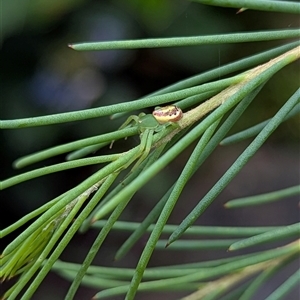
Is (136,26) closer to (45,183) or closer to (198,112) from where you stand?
(45,183)

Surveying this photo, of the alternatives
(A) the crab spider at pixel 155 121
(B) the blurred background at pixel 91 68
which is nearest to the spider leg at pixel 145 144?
(A) the crab spider at pixel 155 121

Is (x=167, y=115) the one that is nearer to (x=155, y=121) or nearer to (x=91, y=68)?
(x=155, y=121)

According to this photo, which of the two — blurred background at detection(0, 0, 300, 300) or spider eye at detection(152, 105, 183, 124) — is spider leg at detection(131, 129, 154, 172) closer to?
spider eye at detection(152, 105, 183, 124)

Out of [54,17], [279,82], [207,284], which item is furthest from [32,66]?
[207,284]

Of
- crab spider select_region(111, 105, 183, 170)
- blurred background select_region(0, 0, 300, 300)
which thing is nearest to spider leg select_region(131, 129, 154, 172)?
crab spider select_region(111, 105, 183, 170)

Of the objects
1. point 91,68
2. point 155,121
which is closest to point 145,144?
point 155,121

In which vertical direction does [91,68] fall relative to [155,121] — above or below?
above

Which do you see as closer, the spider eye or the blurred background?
the spider eye

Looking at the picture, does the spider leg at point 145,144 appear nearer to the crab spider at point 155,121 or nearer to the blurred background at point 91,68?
the crab spider at point 155,121

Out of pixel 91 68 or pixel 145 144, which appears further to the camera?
pixel 91 68
